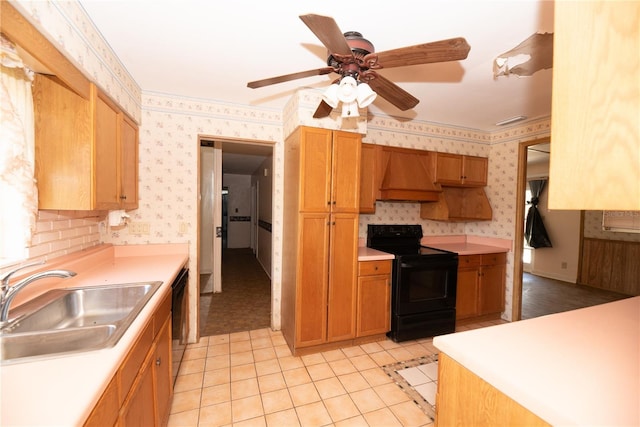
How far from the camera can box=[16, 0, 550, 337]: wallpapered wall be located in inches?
88.2

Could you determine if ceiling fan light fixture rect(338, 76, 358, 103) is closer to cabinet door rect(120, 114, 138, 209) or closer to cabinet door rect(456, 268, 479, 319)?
cabinet door rect(120, 114, 138, 209)

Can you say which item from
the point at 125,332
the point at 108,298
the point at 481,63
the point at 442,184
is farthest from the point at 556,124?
the point at 442,184

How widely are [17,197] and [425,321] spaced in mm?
3230

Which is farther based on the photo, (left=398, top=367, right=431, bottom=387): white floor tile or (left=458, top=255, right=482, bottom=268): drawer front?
(left=458, top=255, right=482, bottom=268): drawer front

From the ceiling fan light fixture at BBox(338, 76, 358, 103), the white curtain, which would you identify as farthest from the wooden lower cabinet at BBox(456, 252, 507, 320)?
the white curtain

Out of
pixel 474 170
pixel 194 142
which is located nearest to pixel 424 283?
pixel 474 170

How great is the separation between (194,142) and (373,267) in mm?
2203

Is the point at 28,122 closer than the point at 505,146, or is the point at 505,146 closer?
the point at 28,122

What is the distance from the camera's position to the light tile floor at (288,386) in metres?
1.81

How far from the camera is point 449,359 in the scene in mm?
1014

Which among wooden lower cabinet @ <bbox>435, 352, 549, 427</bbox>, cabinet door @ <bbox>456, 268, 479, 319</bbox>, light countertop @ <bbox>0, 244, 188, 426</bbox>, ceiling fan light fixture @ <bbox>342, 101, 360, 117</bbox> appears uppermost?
ceiling fan light fixture @ <bbox>342, 101, 360, 117</bbox>

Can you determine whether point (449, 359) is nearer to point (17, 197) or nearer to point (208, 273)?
point (17, 197)

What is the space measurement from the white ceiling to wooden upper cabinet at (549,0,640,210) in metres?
1.12

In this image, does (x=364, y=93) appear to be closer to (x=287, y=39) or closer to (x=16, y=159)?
(x=287, y=39)
